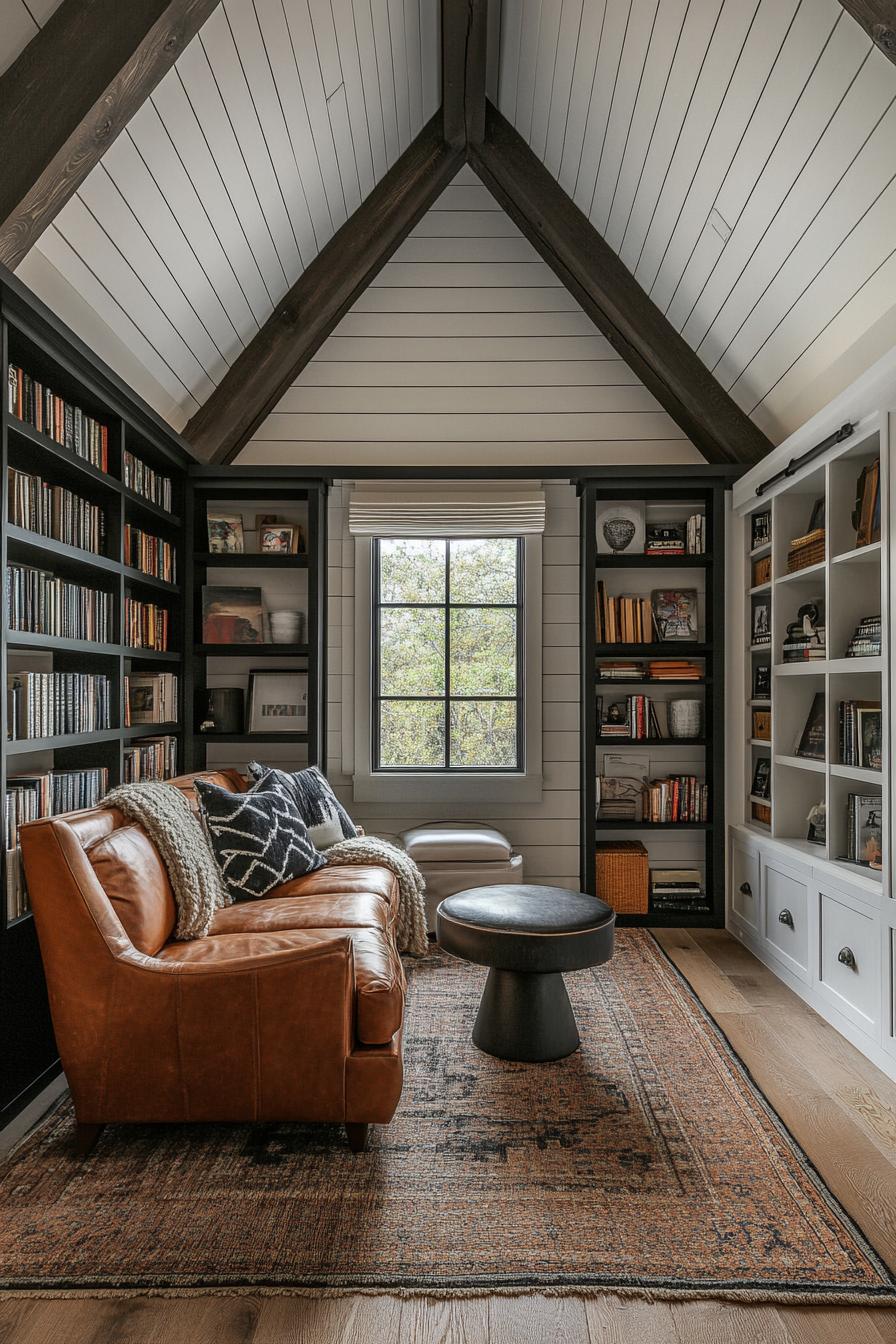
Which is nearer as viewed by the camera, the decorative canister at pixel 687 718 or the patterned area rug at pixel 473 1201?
the patterned area rug at pixel 473 1201

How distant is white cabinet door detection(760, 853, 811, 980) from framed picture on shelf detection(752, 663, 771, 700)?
2.61 feet

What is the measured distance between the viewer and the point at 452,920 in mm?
2611

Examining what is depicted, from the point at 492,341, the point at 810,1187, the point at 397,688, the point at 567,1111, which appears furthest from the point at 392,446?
the point at 810,1187

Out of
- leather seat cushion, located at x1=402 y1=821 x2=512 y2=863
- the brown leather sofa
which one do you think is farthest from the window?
the brown leather sofa

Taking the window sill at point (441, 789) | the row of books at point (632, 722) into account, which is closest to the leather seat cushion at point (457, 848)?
the window sill at point (441, 789)

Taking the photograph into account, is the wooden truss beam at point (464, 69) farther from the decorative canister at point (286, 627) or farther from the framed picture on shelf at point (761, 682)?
the framed picture on shelf at point (761, 682)

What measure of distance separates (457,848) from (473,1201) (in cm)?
209

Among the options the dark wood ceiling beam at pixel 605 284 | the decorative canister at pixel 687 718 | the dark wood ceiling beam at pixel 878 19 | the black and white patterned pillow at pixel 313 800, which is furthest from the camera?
the decorative canister at pixel 687 718

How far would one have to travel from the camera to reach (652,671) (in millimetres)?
4301

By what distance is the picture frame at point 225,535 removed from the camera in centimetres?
430

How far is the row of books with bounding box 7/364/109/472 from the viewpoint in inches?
97.6

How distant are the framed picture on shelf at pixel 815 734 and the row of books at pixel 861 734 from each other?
32 cm

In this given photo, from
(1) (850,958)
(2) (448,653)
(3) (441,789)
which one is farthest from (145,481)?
(1) (850,958)

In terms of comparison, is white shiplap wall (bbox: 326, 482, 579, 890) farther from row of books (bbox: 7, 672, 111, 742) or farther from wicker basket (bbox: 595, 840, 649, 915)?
row of books (bbox: 7, 672, 111, 742)
